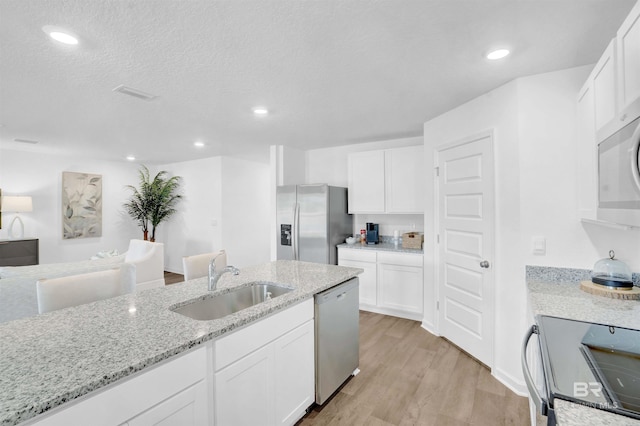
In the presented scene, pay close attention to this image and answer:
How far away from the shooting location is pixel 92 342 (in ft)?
3.85

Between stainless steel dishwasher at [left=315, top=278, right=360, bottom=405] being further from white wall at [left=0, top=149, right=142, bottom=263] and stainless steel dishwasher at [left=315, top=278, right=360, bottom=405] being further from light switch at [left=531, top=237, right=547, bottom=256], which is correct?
white wall at [left=0, top=149, right=142, bottom=263]

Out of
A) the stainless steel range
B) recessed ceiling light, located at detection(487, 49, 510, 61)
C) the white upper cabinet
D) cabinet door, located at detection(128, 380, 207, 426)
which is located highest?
recessed ceiling light, located at detection(487, 49, 510, 61)

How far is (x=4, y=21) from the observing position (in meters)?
1.59

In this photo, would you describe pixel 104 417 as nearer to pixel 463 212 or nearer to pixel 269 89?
pixel 269 89

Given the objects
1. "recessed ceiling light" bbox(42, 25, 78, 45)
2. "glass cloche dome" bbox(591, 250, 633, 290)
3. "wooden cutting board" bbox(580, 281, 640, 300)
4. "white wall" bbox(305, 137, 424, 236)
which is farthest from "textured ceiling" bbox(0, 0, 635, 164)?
"wooden cutting board" bbox(580, 281, 640, 300)

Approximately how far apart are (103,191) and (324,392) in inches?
246

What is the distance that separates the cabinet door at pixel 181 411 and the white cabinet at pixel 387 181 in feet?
10.7

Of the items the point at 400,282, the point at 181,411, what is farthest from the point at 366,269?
the point at 181,411

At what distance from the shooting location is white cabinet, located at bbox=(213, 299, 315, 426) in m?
1.38

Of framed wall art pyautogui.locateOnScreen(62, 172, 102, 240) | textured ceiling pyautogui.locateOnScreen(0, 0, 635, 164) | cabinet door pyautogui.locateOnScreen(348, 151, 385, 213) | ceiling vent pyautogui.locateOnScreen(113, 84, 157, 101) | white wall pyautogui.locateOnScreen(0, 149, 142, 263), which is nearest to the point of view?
textured ceiling pyautogui.locateOnScreen(0, 0, 635, 164)

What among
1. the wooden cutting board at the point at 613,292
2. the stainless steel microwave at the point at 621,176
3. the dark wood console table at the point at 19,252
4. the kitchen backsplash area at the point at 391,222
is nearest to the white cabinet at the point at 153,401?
the stainless steel microwave at the point at 621,176

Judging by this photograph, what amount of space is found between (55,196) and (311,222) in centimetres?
492

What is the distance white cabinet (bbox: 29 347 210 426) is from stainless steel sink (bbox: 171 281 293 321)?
21.1 inches

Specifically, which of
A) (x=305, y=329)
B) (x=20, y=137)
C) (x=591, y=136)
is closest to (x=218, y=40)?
(x=305, y=329)
